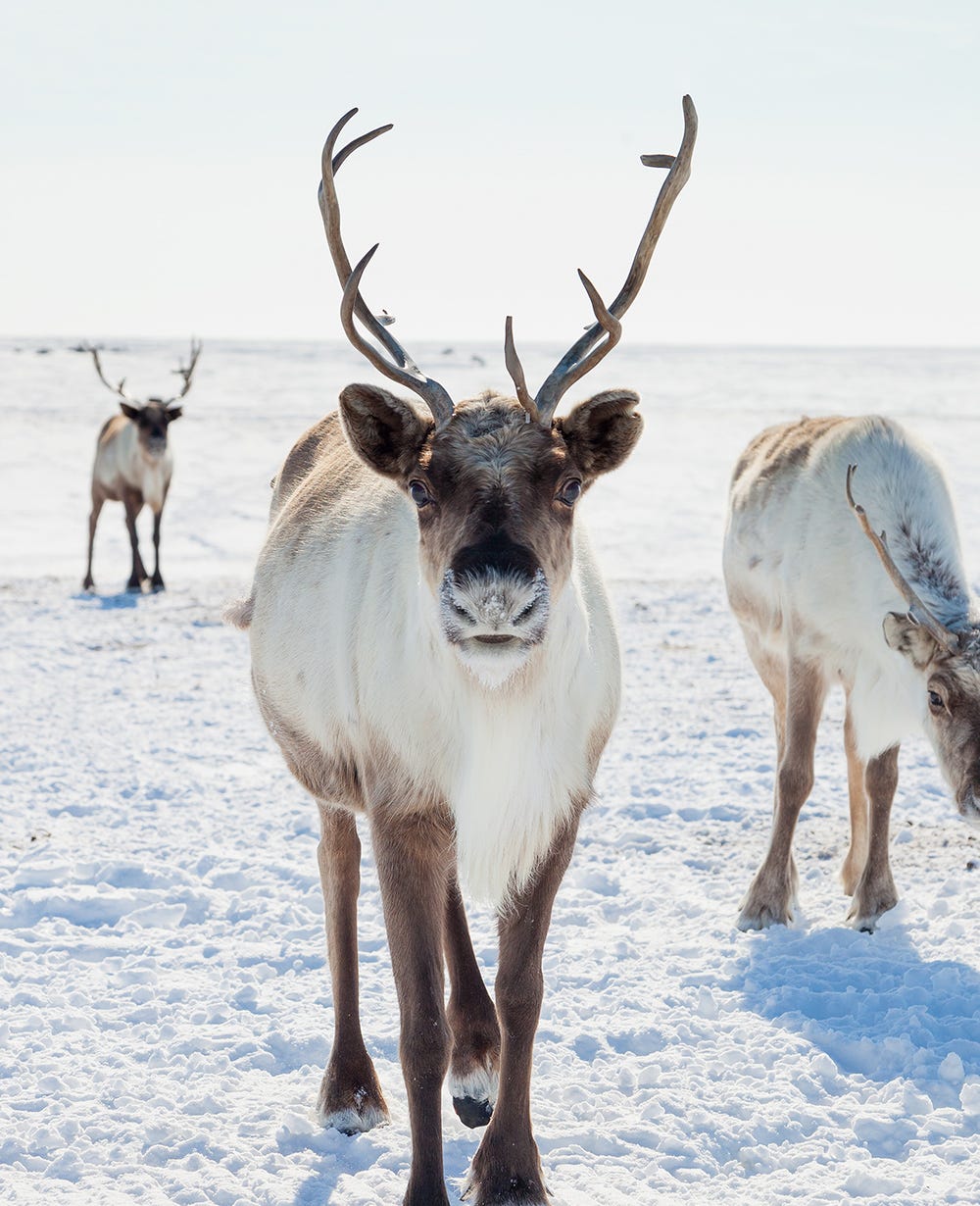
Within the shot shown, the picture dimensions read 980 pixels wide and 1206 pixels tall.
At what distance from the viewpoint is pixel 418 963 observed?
288 cm

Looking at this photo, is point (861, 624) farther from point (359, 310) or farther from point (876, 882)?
point (359, 310)

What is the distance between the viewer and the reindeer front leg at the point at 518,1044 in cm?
290

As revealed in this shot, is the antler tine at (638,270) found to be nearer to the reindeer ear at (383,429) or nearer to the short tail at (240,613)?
the reindeer ear at (383,429)

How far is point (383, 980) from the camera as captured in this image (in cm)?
402

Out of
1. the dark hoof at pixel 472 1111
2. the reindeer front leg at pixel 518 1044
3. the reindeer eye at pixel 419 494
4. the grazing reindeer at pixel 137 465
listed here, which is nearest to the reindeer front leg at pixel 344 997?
the dark hoof at pixel 472 1111

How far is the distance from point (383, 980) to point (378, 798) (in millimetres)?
Answer: 1309

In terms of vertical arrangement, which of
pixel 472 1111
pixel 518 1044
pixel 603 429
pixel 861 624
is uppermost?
pixel 603 429

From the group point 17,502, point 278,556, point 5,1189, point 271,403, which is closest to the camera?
point 5,1189

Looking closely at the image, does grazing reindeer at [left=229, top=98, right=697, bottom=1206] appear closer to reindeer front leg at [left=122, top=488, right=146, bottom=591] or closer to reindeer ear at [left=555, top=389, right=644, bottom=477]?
reindeer ear at [left=555, top=389, right=644, bottom=477]

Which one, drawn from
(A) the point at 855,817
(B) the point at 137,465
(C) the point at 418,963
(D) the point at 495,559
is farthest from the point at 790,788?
(B) the point at 137,465

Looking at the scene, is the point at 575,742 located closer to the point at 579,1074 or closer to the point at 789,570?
the point at 579,1074

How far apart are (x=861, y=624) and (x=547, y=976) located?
1850 millimetres

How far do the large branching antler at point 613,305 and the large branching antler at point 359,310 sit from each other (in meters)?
0.19

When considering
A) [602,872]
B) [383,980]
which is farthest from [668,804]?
[383,980]
